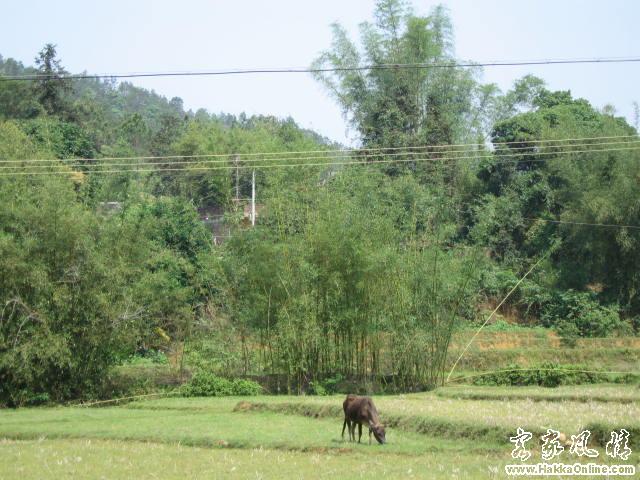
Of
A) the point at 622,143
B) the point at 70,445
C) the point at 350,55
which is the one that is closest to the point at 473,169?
the point at 350,55

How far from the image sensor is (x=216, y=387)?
72.8 ft

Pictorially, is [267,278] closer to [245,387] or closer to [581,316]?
[245,387]

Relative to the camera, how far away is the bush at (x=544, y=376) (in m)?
21.9

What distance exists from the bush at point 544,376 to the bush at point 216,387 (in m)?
6.21

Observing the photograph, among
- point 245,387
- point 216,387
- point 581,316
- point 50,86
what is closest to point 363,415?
point 245,387

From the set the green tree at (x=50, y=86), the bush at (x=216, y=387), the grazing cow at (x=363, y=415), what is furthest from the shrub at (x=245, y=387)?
the green tree at (x=50, y=86)

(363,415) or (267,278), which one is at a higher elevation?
(267,278)

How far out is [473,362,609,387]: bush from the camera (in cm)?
2194

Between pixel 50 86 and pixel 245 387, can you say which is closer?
pixel 245 387

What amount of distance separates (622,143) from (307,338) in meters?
14.6

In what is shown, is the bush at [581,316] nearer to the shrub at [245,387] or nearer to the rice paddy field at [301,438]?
the rice paddy field at [301,438]

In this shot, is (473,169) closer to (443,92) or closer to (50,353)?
(443,92)

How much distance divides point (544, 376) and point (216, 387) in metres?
8.77

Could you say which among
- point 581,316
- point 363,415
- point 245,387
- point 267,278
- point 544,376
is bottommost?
point 245,387
